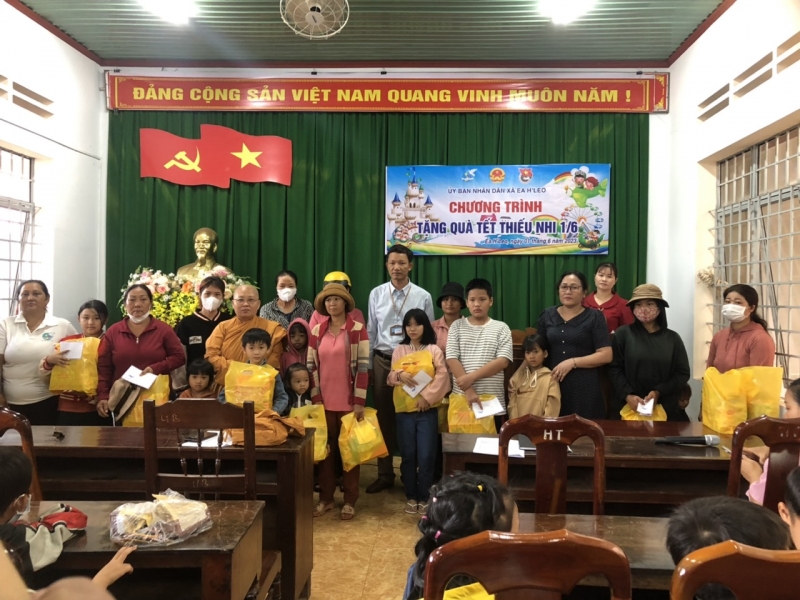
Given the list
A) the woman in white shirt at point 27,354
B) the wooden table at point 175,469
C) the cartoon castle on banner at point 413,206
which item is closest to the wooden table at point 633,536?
the wooden table at point 175,469

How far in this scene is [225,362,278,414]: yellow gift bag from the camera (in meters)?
2.70

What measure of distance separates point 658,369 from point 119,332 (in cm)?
302

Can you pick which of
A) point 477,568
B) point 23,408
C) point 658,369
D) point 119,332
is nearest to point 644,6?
point 658,369

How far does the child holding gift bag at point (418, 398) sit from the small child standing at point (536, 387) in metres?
0.41

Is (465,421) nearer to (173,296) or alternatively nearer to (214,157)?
(173,296)

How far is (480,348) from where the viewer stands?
338 centimetres

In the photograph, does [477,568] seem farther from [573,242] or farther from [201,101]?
[201,101]

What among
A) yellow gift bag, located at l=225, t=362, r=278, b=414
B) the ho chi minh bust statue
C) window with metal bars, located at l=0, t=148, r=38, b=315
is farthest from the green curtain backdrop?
yellow gift bag, located at l=225, t=362, r=278, b=414

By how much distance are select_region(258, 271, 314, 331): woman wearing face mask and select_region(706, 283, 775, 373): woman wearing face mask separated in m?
2.60

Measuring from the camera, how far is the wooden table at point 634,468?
2186 millimetres

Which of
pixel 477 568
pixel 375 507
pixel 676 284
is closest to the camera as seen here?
pixel 477 568

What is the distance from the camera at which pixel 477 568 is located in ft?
2.85

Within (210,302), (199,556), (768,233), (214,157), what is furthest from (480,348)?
(214,157)

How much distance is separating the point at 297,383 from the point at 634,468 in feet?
5.89
